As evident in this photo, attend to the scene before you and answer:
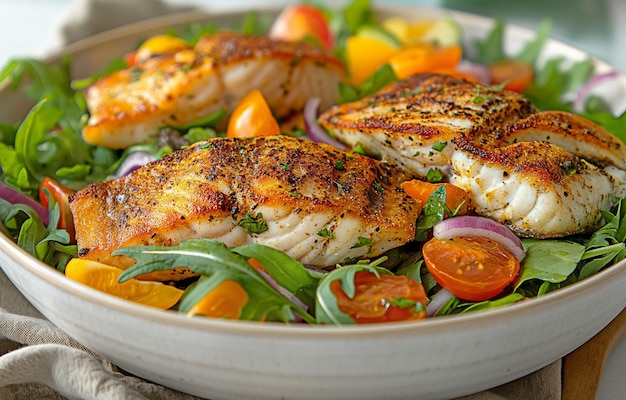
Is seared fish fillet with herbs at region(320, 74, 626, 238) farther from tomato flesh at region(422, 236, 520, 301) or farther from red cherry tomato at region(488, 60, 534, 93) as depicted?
red cherry tomato at region(488, 60, 534, 93)

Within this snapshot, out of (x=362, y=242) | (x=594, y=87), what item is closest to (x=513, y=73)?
(x=594, y=87)

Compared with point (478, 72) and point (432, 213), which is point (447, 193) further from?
point (478, 72)

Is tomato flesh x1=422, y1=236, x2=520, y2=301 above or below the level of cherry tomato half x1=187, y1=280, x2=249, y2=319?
below

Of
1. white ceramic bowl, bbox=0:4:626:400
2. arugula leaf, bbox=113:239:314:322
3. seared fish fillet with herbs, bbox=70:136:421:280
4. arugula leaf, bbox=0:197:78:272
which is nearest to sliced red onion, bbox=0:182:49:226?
arugula leaf, bbox=0:197:78:272

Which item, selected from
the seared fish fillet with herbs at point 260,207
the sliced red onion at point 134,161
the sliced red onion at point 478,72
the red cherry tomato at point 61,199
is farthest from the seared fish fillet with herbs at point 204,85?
the sliced red onion at point 478,72

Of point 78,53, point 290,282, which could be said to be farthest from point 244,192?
point 78,53

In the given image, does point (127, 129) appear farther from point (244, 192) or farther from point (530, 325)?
point (530, 325)

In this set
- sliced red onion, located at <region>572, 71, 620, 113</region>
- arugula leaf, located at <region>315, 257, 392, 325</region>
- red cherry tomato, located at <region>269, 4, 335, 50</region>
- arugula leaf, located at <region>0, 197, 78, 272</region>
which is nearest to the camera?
arugula leaf, located at <region>315, 257, 392, 325</region>
